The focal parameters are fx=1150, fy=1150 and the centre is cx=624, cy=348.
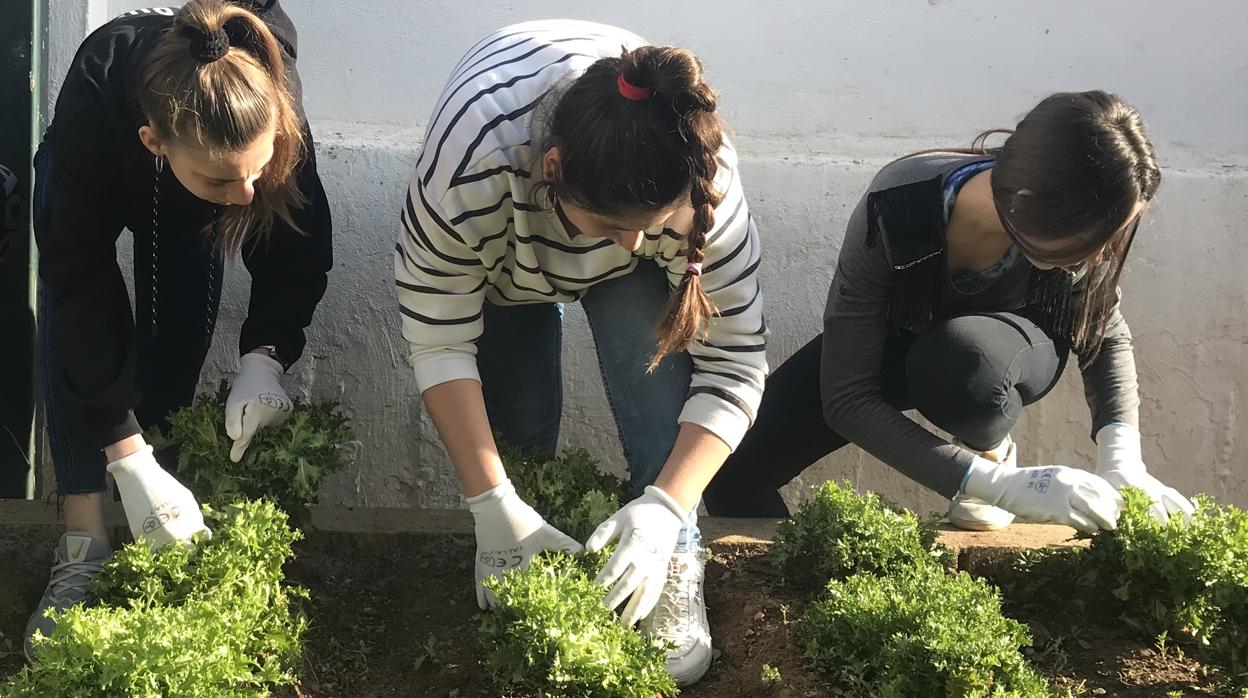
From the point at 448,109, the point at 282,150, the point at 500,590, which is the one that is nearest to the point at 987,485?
the point at 500,590

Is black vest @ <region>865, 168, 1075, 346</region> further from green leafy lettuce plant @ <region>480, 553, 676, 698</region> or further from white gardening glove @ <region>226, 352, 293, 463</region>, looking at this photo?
white gardening glove @ <region>226, 352, 293, 463</region>

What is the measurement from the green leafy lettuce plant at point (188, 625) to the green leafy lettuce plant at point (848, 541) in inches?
42.7

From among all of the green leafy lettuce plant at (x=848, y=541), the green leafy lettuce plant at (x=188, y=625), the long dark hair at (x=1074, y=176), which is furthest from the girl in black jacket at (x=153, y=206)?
the long dark hair at (x=1074, y=176)

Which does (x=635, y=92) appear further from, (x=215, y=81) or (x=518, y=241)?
(x=215, y=81)

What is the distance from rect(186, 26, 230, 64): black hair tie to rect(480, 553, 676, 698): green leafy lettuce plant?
1116 millimetres

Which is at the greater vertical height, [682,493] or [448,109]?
[448,109]

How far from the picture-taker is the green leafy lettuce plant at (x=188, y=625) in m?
1.86

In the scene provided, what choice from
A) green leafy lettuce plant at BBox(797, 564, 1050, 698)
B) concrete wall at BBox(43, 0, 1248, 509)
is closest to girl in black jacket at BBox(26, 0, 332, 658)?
concrete wall at BBox(43, 0, 1248, 509)

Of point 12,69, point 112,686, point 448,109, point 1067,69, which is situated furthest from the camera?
point 1067,69

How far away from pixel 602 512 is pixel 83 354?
A: 45.2 inches

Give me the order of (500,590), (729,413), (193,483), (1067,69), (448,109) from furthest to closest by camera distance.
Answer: (1067,69) < (193,483) < (729,413) < (448,109) < (500,590)

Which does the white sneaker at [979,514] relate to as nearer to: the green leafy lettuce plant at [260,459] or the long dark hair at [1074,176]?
the long dark hair at [1074,176]

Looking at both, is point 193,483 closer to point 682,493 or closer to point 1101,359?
point 682,493

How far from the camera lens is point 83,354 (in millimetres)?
2422
